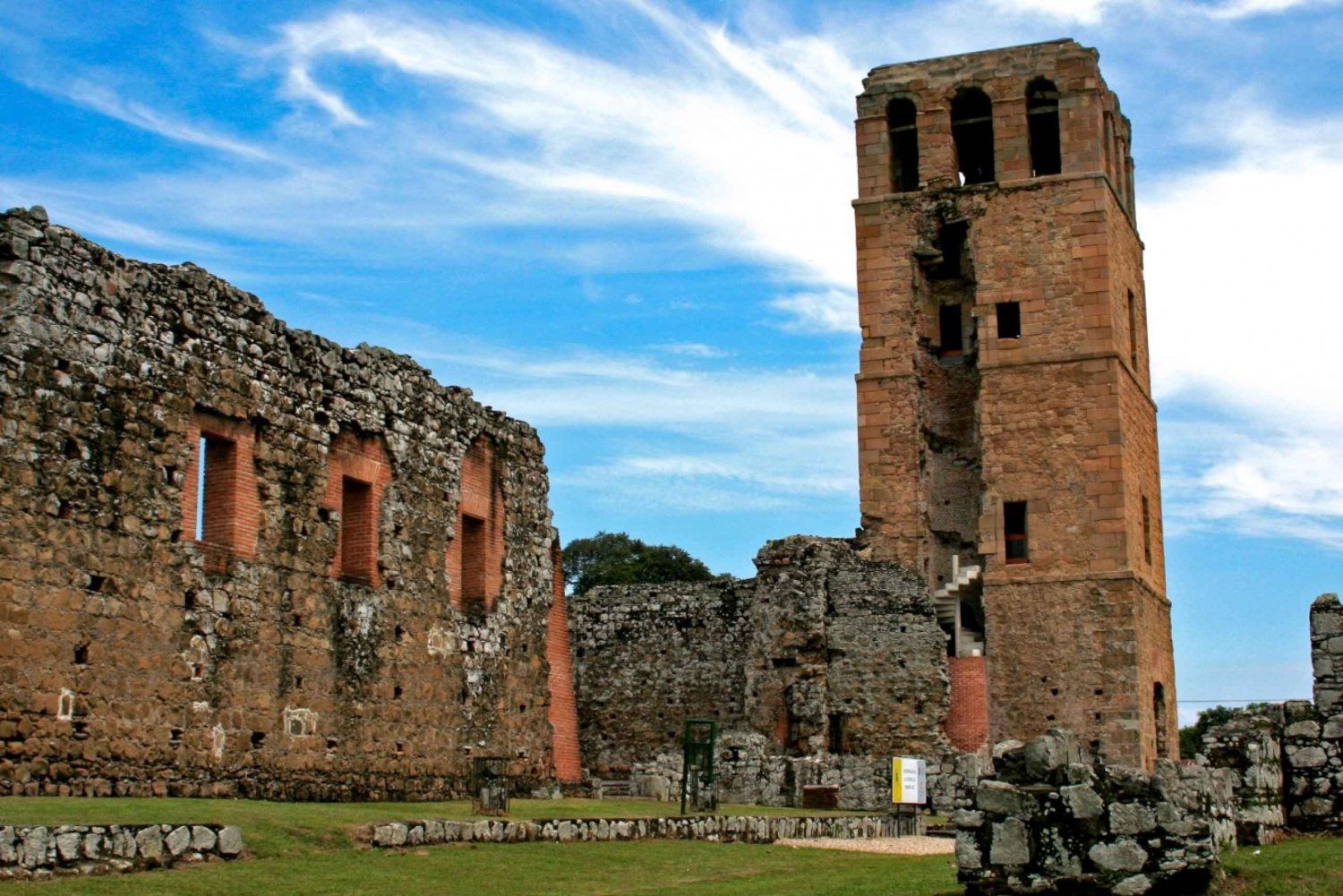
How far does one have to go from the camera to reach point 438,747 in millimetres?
22594

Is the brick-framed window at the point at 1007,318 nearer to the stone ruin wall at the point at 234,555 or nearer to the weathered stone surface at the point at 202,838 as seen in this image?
the stone ruin wall at the point at 234,555

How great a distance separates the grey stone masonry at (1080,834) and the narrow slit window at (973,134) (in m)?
27.2

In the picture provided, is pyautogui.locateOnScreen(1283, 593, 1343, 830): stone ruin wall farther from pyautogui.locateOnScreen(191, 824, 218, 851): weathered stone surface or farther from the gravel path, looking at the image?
pyautogui.locateOnScreen(191, 824, 218, 851): weathered stone surface

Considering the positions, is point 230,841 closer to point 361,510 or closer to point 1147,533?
point 361,510

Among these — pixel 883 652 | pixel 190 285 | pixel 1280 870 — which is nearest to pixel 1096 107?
pixel 883 652

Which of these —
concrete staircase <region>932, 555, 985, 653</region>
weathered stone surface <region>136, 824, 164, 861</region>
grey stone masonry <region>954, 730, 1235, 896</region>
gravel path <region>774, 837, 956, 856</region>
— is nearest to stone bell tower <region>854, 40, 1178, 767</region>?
concrete staircase <region>932, 555, 985, 653</region>

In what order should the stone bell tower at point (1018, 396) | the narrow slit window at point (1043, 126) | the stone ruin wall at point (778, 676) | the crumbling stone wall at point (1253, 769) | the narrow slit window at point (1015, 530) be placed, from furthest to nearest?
the narrow slit window at point (1043, 126) < the narrow slit window at point (1015, 530) < the stone bell tower at point (1018, 396) < the stone ruin wall at point (778, 676) < the crumbling stone wall at point (1253, 769)

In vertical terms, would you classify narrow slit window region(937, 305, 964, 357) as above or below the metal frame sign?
above

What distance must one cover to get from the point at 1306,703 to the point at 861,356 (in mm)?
19896

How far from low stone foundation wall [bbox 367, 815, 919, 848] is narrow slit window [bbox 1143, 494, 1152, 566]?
49.8 feet

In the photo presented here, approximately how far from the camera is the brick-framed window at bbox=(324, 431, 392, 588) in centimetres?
2128

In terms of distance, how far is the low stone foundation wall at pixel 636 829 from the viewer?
49.9ft

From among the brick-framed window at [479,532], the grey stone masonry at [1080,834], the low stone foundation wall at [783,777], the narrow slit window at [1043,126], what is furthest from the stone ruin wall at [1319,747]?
the narrow slit window at [1043,126]

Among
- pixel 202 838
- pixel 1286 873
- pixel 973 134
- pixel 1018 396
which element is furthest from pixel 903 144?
pixel 202 838
